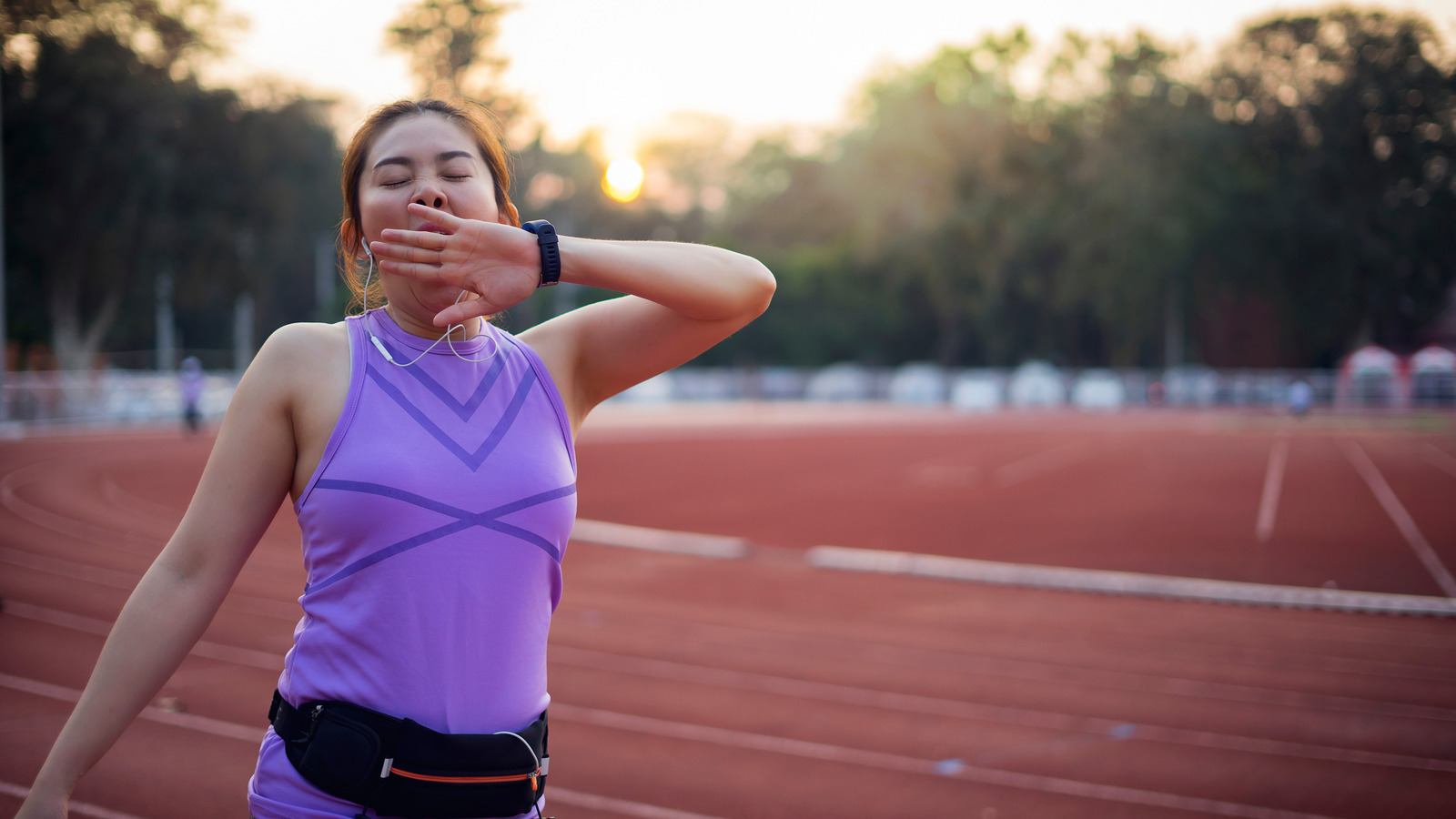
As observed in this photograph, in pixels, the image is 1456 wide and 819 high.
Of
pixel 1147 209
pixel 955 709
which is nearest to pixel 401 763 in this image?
pixel 955 709

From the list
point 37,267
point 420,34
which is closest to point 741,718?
point 37,267

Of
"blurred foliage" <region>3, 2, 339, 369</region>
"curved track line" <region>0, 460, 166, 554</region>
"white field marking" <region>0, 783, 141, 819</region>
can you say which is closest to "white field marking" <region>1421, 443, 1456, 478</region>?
"curved track line" <region>0, 460, 166, 554</region>

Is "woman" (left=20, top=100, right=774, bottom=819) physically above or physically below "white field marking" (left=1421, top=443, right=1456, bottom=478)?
above

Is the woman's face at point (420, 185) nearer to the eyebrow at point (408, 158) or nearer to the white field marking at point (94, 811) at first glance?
the eyebrow at point (408, 158)

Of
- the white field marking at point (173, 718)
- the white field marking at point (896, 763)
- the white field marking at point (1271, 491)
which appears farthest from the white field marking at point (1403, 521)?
the white field marking at point (173, 718)

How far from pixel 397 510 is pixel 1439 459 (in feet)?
87.6

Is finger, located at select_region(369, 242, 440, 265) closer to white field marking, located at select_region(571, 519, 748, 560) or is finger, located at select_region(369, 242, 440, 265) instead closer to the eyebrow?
the eyebrow

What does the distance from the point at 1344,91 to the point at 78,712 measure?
58077 mm

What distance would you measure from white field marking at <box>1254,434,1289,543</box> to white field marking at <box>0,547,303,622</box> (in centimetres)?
1059

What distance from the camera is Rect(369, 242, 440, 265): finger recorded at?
1436mm

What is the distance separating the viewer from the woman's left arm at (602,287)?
1.46 m

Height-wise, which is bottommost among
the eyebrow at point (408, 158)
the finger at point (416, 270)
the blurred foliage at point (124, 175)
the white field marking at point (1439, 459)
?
the white field marking at point (1439, 459)

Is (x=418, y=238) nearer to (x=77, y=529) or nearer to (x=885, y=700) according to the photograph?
(x=885, y=700)

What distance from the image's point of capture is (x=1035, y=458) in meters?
23.8
